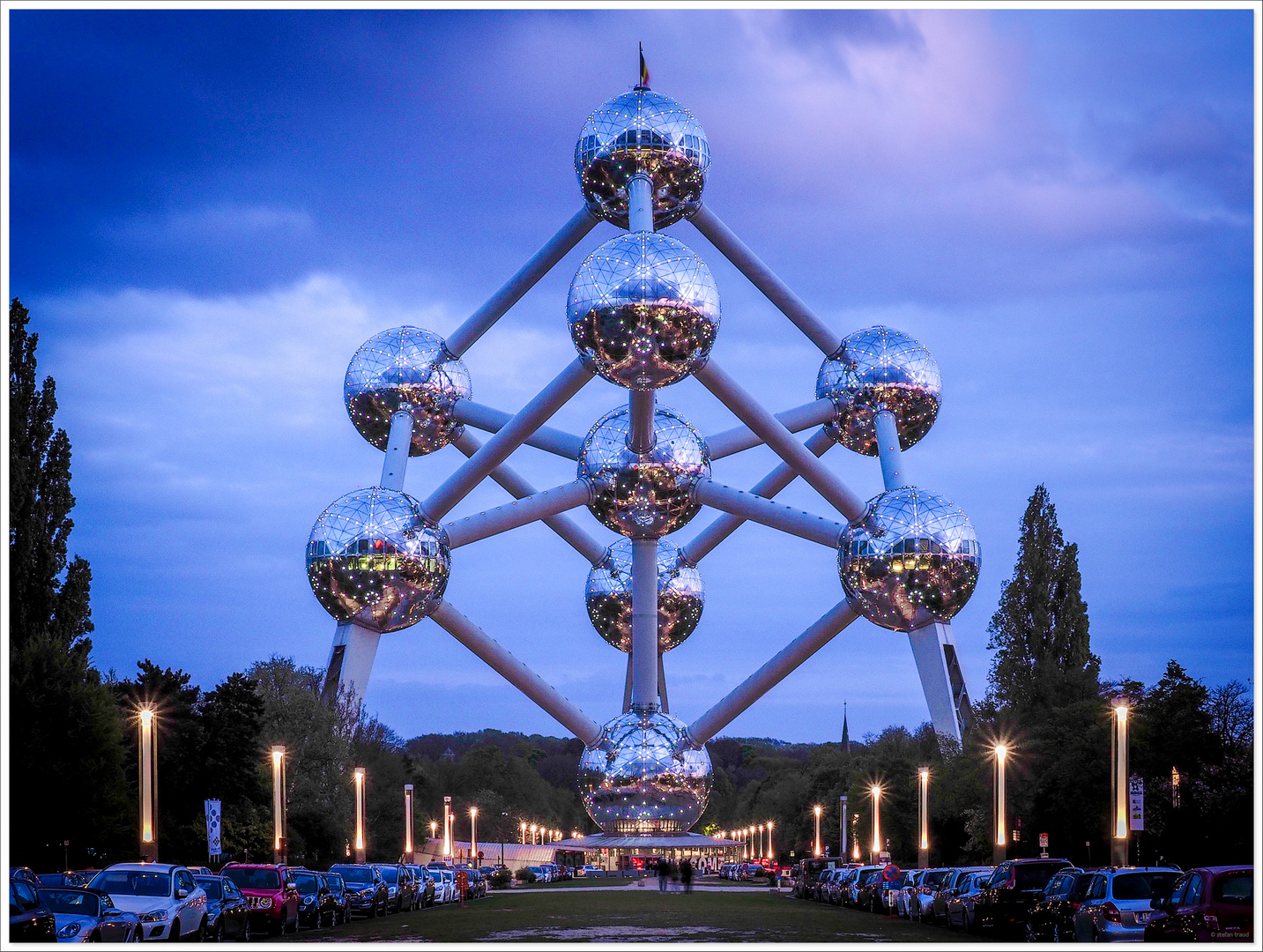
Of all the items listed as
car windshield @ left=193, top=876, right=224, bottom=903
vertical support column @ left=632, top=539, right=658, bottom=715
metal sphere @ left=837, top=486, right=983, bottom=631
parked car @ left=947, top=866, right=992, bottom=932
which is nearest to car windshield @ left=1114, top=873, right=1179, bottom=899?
parked car @ left=947, top=866, right=992, bottom=932

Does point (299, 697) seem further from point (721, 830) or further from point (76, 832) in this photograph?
point (721, 830)

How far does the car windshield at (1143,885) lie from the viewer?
17.1 m

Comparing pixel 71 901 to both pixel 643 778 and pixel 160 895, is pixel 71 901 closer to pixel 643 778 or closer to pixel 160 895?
pixel 160 895

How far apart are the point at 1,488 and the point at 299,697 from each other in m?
35.5

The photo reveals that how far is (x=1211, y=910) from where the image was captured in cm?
1409

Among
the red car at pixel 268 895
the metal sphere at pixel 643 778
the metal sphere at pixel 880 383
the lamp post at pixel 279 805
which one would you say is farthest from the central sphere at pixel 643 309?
the lamp post at pixel 279 805

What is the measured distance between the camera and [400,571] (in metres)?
27.8

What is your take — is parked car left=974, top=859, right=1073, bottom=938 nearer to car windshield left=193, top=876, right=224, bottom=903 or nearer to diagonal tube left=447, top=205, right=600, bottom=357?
car windshield left=193, top=876, right=224, bottom=903

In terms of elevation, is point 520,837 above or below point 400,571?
below

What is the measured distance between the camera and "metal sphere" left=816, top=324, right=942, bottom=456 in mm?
32125

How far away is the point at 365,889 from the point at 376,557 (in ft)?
21.8

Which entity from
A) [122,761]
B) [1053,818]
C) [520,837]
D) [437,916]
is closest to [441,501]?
[437,916]

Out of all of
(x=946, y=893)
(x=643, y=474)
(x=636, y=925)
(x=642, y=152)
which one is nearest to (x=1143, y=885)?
(x=946, y=893)

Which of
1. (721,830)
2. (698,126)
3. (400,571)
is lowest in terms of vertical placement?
(721,830)
